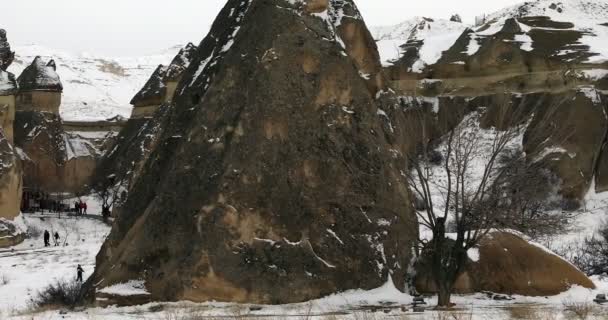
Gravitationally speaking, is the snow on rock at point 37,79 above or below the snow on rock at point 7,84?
below

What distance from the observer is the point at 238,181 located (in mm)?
9328

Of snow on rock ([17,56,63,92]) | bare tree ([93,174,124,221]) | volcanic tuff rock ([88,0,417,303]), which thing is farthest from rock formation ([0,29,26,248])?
volcanic tuff rock ([88,0,417,303])

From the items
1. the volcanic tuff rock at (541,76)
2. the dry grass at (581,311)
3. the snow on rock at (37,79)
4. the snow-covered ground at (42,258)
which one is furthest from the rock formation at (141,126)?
the dry grass at (581,311)

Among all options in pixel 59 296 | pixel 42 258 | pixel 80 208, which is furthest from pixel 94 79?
pixel 59 296

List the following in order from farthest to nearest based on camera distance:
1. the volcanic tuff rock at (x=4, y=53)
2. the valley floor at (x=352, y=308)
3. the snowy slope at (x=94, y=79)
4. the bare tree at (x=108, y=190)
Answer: the snowy slope at (x=94, y=79)
the volcanic tuff rock at (x=4, y=53)
the bare tree at (x=108, y=190)
the valley floor at (x=352, y=308)

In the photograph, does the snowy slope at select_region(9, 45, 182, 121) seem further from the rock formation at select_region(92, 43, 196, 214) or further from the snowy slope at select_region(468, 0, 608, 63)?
the snowy slope at select_region(468, 0, 608, 63)

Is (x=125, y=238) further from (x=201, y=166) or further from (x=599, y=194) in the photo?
(x=599, y=194)

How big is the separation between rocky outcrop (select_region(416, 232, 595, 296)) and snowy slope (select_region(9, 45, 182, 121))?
41.9 meters

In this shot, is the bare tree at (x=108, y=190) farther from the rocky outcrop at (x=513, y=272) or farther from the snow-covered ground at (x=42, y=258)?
the rocky outcrop at (x=513, y=272)

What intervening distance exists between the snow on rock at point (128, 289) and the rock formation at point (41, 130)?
89.3 feet

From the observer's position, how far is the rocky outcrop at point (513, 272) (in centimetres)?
1020

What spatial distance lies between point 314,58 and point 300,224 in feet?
7.69

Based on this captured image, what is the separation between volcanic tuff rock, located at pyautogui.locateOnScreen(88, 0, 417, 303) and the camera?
9023mm

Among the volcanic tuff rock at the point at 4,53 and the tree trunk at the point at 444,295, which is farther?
the volcanic tuff rock at the point at 4,53
